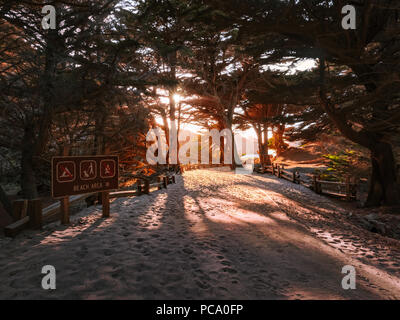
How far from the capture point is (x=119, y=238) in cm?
431

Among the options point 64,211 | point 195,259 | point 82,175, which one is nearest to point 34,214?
point 64,211

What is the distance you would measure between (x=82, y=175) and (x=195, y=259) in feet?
11.4

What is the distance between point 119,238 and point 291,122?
9325 millimetres

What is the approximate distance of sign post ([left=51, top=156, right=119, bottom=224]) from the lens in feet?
15.3

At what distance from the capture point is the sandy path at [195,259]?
2.64 m

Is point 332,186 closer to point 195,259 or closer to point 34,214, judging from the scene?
point 195,259

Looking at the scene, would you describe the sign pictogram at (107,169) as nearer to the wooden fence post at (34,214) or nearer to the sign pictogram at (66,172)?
the sign pictogram at (66,172)

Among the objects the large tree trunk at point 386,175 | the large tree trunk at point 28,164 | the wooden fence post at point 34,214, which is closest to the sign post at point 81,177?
the wooden fence post at point 34,214

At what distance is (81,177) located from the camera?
5.05 m

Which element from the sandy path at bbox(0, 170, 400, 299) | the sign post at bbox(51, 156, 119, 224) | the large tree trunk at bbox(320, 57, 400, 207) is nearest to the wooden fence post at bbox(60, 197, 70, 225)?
the sign post at bbox(51, 156, 119, 224)

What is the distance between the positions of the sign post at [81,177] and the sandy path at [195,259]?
0.74 meters

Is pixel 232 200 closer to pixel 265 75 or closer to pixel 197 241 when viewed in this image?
pixel 197 241

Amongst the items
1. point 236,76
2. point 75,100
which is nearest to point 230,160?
point 236,76
